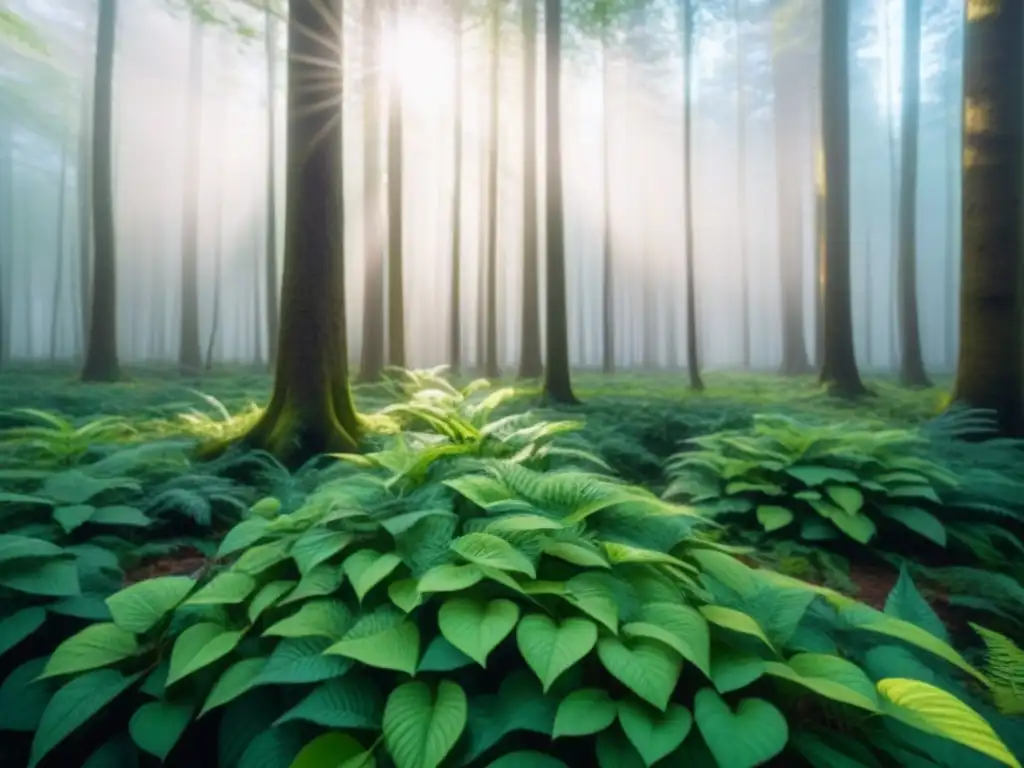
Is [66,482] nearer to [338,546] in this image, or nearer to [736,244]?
[338,546]

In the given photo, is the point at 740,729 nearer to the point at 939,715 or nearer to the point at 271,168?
the point at 939,715

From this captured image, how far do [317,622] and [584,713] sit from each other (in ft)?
3.16

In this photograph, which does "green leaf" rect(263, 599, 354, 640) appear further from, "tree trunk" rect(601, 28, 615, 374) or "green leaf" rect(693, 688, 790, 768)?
"tree trunk" rect(601, 28, 615, 374)

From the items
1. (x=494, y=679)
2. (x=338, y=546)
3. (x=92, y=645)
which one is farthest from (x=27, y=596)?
(x=494, y=679)

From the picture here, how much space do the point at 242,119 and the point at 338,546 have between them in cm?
3670

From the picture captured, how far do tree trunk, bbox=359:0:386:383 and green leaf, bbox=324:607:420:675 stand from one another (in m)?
11.5

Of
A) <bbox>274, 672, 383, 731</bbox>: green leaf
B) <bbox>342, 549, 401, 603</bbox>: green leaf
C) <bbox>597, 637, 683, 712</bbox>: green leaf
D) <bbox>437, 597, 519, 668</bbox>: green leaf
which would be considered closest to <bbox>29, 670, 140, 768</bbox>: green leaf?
<bbox>274, 672, 383, 731</bbox>: green leaf

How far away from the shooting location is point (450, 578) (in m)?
2.21

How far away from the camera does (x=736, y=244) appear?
46219mm

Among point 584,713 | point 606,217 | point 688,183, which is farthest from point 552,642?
point 606,217

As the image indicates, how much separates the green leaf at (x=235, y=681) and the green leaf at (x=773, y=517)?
347 cm

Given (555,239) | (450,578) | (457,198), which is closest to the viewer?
(450,578)

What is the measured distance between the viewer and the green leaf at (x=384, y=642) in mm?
1959

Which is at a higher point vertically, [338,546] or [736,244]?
[736,244]
